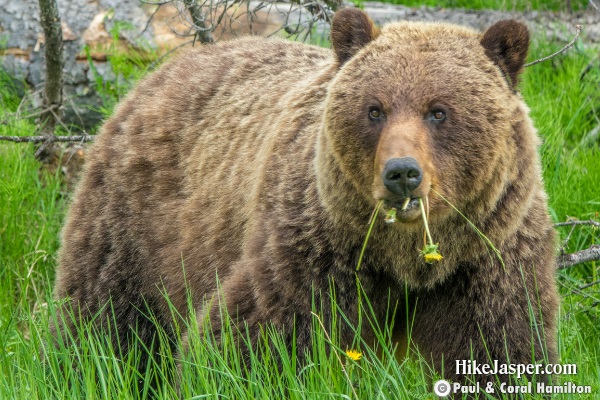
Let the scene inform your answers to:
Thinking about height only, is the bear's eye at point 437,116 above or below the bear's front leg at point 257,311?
above

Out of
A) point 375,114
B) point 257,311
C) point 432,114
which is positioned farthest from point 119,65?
point 432,114

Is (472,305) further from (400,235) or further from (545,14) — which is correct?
(545,14)

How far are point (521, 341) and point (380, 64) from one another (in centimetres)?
134

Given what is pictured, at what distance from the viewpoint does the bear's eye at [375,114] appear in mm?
4094

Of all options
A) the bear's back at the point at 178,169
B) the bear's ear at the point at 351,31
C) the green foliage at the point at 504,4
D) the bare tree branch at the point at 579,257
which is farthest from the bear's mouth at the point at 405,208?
the green foliage at the point at 504,4

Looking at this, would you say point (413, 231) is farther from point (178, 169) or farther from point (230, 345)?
point (178, 169)

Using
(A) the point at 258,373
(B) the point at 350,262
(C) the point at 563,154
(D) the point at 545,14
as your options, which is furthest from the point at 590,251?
(D) the point at 545,14

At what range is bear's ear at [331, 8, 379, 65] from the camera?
4465mm

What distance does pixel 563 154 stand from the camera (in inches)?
270

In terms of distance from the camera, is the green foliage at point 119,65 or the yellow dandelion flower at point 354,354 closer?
the yellow dandelion flower at point 354,354

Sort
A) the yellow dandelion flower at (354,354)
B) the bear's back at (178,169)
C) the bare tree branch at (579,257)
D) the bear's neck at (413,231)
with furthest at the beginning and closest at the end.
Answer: the bare tree branch at (579,257)
the bear's back at (178,169)
the bear's neck at (413,231)
the yellow dandelion flower at (354,354)

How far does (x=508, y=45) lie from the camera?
14.2ft

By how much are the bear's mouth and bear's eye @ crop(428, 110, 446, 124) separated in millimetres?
373

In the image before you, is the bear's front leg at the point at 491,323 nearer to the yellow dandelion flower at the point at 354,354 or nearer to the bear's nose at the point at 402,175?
the yellow dandelion flower at the point at 354,354
